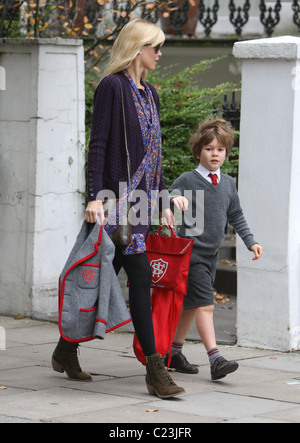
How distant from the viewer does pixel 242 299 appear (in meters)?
6.84

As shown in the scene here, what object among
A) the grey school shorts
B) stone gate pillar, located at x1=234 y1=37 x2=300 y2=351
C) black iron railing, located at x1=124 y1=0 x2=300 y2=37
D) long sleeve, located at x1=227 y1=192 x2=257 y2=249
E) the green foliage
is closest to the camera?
the grey school shorts

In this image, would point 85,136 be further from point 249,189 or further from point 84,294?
point 84,294

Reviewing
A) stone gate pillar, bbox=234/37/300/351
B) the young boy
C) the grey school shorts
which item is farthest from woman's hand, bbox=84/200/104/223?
stone gate pillar, bbox=234/37/300/351

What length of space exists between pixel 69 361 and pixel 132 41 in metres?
1.86

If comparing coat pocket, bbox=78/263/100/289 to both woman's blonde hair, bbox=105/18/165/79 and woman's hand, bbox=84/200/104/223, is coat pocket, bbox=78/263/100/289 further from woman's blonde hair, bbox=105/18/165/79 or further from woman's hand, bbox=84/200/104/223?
woman's blonde hair, bbox=105/18/165/79

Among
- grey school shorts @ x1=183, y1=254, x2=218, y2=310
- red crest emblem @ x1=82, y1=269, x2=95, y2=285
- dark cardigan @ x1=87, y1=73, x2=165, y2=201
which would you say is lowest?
grey school shorts @ x1=183, y1=254, x2=218, y2=310

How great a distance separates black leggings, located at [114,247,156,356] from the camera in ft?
17.3

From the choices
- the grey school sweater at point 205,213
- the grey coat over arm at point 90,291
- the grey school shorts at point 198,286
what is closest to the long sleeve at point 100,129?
the grey coat over arm at point 90,291

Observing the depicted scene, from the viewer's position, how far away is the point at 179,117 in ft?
29.1

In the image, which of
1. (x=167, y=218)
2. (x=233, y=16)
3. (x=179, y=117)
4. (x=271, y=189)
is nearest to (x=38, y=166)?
(x=179, y=117)

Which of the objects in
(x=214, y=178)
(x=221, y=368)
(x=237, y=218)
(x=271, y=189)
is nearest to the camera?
(x=221, y=368)

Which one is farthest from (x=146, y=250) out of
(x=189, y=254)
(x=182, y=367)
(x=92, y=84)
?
(x=92, y=84)

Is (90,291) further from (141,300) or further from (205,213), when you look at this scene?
(205,213)

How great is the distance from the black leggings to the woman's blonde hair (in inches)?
41.8
